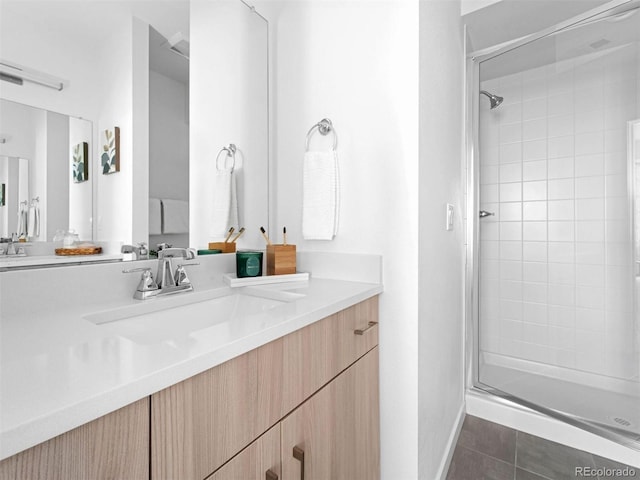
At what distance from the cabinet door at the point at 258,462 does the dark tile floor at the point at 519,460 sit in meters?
1.12

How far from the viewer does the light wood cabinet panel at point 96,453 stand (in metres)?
0.35

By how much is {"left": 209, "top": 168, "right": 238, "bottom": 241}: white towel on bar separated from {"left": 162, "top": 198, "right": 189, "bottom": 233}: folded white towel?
0.42ft

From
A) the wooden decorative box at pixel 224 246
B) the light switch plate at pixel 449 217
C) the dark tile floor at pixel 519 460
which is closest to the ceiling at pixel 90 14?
the wooden decorative box at pixel 224 246

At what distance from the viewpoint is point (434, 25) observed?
1.27m

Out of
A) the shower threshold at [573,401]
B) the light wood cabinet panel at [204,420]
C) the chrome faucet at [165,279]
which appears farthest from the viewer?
the shower threshold at [573,401]

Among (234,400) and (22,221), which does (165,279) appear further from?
(234,400)

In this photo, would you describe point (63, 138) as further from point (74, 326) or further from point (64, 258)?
point (74, 326)

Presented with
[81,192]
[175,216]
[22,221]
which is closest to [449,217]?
[175,216]

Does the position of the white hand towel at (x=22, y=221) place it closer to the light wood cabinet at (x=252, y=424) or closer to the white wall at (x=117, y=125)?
the white wall at (x=117, y=125)

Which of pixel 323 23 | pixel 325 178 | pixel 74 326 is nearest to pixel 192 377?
pixel 74 326

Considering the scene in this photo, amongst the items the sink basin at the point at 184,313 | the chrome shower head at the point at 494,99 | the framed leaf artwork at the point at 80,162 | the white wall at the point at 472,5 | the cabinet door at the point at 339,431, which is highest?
the white wall at the point at 472,5

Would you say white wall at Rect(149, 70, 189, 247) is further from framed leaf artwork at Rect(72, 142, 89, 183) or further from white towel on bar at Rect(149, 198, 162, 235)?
framed leaf artwork at Rect(72, 142, 89, 183)

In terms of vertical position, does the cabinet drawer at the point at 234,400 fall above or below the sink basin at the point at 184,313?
below

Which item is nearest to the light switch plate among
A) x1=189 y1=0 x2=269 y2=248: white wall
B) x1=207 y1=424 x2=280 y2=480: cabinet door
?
x1=189 y1=0 x2=269 y2=248: white wall
